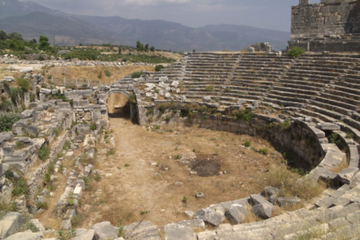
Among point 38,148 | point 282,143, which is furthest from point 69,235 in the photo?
point 282,143

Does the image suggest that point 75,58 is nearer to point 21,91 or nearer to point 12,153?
point 21,91

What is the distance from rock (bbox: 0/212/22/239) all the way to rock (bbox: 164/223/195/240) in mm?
2746

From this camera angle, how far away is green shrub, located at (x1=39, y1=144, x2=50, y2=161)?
10586 millimetres

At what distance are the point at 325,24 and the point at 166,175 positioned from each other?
1556cm

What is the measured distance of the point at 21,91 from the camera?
53.7ft

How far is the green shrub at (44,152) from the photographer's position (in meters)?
10.6

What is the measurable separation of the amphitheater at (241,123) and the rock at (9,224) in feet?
0.06

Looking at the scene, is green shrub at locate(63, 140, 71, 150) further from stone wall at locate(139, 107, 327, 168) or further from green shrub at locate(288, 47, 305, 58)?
green shrub at locate(288, 47, 305, 58)

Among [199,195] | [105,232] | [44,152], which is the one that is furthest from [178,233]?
[44,152]

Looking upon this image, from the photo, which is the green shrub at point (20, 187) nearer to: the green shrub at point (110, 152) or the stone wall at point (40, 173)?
the stone wall at point (40, 173)

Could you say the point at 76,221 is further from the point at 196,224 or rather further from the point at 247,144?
the point at 247,144

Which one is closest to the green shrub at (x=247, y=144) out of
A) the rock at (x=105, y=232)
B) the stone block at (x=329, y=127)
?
the stone block at (x=329, y=127)

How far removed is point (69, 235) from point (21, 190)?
3678 millimetres

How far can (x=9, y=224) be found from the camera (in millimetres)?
5211
